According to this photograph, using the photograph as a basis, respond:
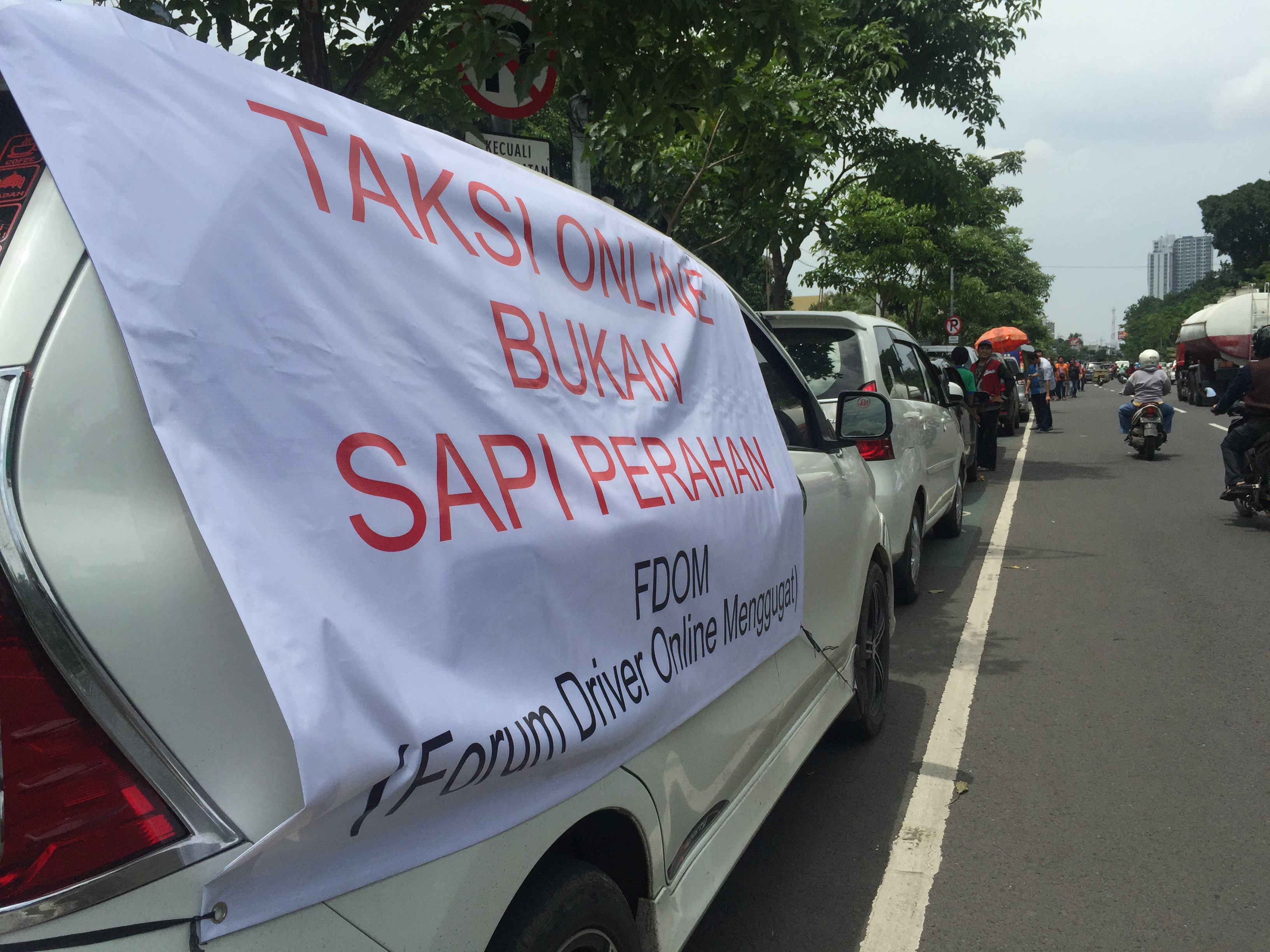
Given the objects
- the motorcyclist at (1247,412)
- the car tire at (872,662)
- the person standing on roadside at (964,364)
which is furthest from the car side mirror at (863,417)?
the person standing on roadside at (964,364)

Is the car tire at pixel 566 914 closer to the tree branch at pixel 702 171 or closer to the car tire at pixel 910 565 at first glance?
the car tire at pixel 910 565

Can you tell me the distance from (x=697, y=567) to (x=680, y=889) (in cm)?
70

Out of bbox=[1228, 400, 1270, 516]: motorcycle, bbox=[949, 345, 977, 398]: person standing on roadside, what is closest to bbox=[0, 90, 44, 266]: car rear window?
Answer: bbox=[1228, 400, 1270, 516]: motorcycle

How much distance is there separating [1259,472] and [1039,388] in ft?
44.6

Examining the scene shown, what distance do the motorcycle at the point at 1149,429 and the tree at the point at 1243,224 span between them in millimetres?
79570

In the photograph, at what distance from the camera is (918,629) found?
21.0 ft

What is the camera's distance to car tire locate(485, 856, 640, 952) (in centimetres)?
164

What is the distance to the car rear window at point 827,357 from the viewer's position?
6074mm

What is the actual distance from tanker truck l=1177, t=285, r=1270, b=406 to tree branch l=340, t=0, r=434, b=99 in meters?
29.6

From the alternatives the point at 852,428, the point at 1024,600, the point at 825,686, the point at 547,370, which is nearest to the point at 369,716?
the point at 547,370

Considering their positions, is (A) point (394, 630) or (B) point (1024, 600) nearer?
(A) point (394, 630)

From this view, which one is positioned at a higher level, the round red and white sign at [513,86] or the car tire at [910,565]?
the round red and white sign at [513,86]

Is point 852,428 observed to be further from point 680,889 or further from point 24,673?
point 24,673

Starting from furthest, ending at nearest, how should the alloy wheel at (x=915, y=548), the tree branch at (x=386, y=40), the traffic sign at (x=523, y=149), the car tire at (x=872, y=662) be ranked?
the alloy wheel at (x=915, y=548)
the traffic sign at (x=523, y=149)
the tree branch at (x=386, y=40)
the car tire at (x=872, y=662)
